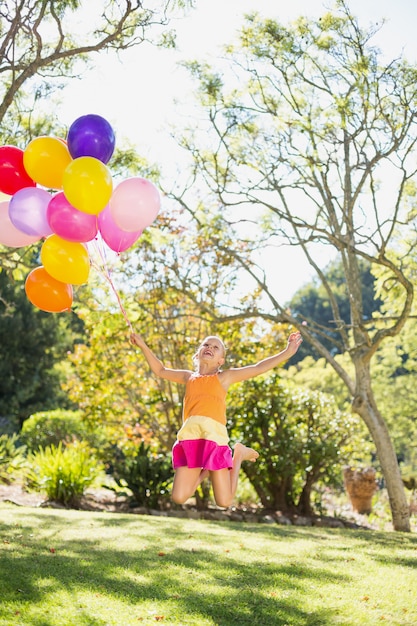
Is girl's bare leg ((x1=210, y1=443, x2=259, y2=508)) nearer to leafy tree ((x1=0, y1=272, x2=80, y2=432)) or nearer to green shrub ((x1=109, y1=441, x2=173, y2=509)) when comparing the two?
green shrub ((x1=109, y1=441, x2=173, y2=509))

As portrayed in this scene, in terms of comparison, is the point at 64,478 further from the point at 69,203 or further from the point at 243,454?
the point at 69,203

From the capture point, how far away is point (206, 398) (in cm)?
460

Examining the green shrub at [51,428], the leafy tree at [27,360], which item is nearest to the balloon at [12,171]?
the green shrub at [51,428]

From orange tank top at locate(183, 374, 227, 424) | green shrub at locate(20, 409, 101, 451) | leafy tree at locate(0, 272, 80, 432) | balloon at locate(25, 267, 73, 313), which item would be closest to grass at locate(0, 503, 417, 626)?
orange tank top at locate(183, 374, 227, 424)

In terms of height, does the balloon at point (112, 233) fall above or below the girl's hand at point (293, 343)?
above

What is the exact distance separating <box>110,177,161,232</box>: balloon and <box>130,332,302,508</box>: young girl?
73cm

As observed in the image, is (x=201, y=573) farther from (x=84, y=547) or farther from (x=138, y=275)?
(x=138, y=275)

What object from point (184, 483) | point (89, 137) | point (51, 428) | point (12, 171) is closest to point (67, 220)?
point (89, 137)

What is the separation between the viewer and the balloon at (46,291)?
4543 millimetres

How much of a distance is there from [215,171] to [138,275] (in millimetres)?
1951

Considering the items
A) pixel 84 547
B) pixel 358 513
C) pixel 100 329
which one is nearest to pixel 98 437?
pixel 358 513

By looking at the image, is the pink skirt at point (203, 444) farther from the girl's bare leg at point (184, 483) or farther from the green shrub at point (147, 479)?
the green shrub at point (147, 479)

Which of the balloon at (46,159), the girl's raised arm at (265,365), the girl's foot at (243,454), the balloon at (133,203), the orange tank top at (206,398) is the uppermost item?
the balloon at (46,159)

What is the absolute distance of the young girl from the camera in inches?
177
